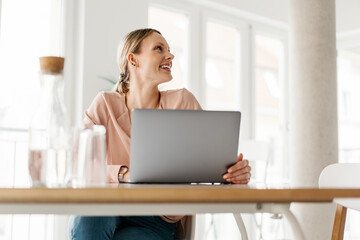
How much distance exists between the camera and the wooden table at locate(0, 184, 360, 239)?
2.65 feet

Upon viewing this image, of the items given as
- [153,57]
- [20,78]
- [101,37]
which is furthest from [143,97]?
[101,37]

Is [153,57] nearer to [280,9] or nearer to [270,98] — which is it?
[280,9]

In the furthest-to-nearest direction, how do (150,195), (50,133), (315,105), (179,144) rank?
(315,105), (179,144), (50,133), (150,195)

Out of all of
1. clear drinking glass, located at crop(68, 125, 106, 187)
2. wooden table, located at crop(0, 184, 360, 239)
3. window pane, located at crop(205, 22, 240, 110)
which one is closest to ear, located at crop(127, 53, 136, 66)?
clear drinking glass, located at crop(68, 125, 106, 187)

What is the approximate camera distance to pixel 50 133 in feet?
3.58

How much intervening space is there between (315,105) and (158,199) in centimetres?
373

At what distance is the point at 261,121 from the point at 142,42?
4157 millimetres

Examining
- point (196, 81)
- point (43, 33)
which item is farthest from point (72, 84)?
point (196, 81)

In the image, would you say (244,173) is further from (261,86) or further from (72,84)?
(261,86)

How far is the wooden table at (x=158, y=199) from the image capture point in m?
0.81

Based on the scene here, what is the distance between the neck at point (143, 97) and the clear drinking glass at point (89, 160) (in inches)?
39.6

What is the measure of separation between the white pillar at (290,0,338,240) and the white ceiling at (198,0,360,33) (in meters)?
1.22

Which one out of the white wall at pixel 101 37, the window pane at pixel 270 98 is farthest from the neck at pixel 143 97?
the window pane at pixel 270 98

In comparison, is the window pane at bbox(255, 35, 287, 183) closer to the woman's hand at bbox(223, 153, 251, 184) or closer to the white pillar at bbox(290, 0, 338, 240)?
the white pillar at bbox(290, 0, 338, 240)
